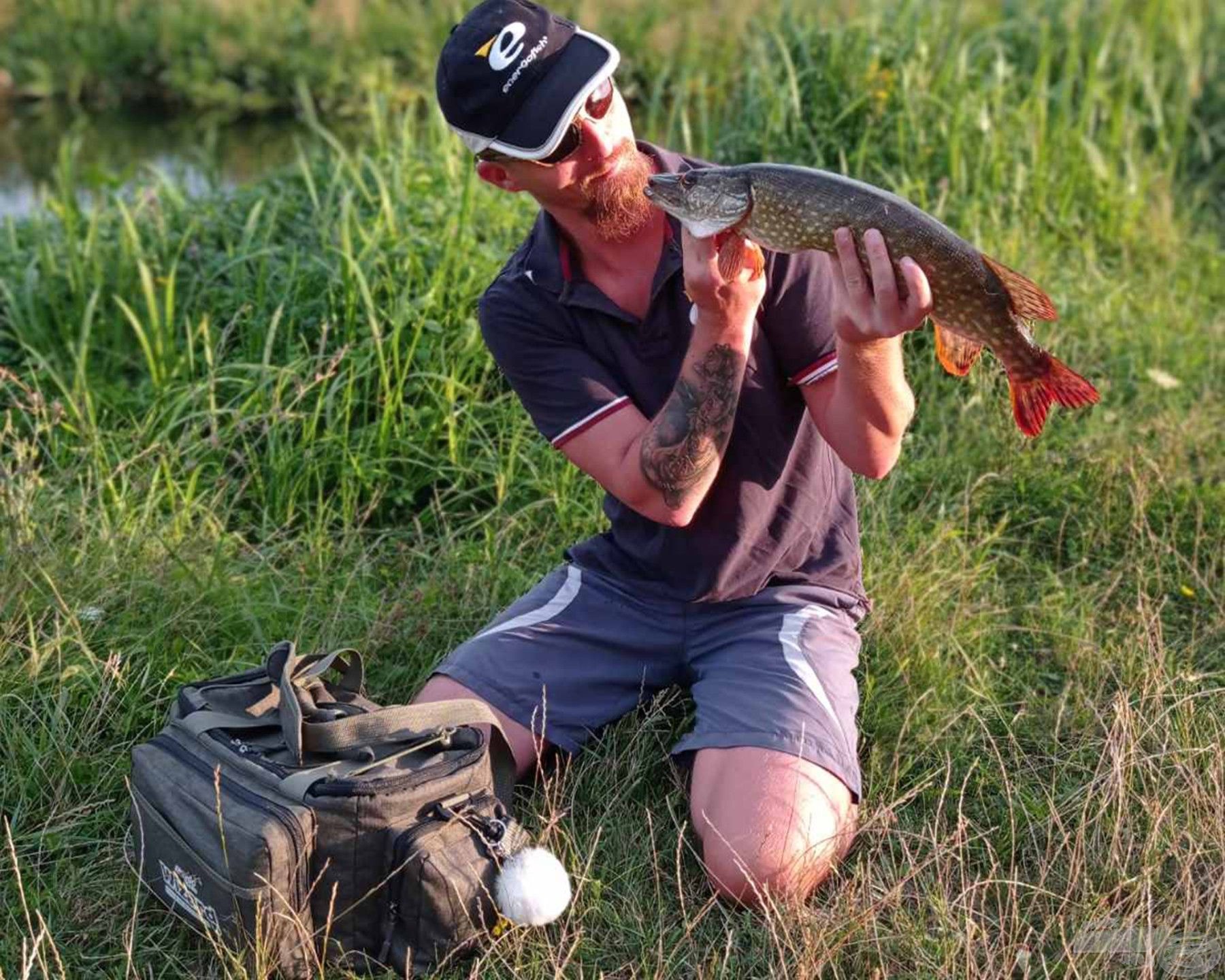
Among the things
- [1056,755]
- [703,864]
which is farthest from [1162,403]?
[703,864]

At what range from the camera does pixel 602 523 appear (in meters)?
4.16

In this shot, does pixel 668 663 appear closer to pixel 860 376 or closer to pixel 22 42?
pixel 860 376

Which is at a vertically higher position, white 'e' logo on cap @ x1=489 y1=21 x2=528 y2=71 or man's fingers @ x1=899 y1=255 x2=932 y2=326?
white 'e' logo on cap @ x1=489 y1=21 x2=528 y2=71

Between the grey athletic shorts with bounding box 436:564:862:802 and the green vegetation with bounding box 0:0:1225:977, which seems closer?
the green vegetation with bounding box 0:0:1225:977

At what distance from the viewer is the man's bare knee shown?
10.7 feet

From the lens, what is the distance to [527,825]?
10.4 feet

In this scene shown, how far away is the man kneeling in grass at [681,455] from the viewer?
9.72 ft

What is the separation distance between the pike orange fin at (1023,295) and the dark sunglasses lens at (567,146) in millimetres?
887

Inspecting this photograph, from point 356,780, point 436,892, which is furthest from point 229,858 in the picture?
point 436,892

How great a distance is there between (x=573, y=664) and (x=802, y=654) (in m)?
0.54

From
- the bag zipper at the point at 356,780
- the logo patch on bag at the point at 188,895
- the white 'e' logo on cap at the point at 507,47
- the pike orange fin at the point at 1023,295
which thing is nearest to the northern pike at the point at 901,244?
the pike orange fin at the point at 1023,295

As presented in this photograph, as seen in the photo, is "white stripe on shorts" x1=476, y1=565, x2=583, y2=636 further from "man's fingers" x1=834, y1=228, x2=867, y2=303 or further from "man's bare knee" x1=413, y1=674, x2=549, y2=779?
"man's fingers" x1=834, y1=228, x2=867, y2=303

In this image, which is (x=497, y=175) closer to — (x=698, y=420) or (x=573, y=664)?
(x=698, y=420)

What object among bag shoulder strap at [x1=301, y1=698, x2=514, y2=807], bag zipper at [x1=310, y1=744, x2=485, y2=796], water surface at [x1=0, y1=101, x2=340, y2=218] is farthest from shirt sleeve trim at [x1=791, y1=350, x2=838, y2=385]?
water surface at [x1=0, y1=101, x2=340, y2=218]
